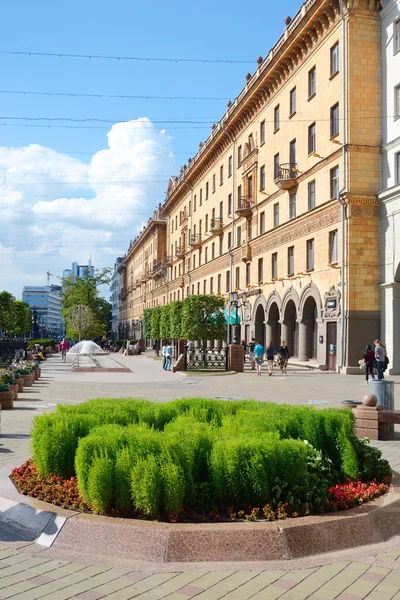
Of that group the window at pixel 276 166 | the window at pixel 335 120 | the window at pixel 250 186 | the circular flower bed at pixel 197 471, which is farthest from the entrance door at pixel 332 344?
the circular flower bed at pixel 197 471

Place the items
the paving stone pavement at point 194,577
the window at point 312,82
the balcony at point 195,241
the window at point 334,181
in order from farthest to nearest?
the balcony at point 195,241 < the window at point 312,82 < the window at point 334,181 < the paving stone pavement at point 194,577

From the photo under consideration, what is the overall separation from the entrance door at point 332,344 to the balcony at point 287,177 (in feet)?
31.5

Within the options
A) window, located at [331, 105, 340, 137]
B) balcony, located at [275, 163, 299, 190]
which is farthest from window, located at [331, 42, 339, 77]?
balcony, located at [275, 163, 299, 190]

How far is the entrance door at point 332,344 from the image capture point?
103 ft

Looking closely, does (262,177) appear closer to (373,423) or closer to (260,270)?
(260,270)

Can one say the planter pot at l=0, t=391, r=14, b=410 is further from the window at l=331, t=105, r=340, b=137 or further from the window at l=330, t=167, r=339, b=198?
the window at l=331, t=105, r=340, b=137

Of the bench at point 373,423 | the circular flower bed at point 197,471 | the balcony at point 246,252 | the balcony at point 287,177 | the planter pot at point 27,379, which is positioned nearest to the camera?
the circular flower bed at point 197,471

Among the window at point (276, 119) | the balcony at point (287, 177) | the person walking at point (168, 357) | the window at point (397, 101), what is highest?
the window at point (276, 119)

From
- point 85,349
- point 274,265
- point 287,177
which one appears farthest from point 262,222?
point 85,349

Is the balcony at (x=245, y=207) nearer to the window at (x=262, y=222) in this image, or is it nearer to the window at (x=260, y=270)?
the window at (x=262, y=222)

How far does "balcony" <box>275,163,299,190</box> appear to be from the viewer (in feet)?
119

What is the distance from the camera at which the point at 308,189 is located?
3491 centimetres

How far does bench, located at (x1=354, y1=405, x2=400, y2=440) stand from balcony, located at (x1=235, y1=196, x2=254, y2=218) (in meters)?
34.6

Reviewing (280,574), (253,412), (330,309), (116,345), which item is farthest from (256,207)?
(116,345)
